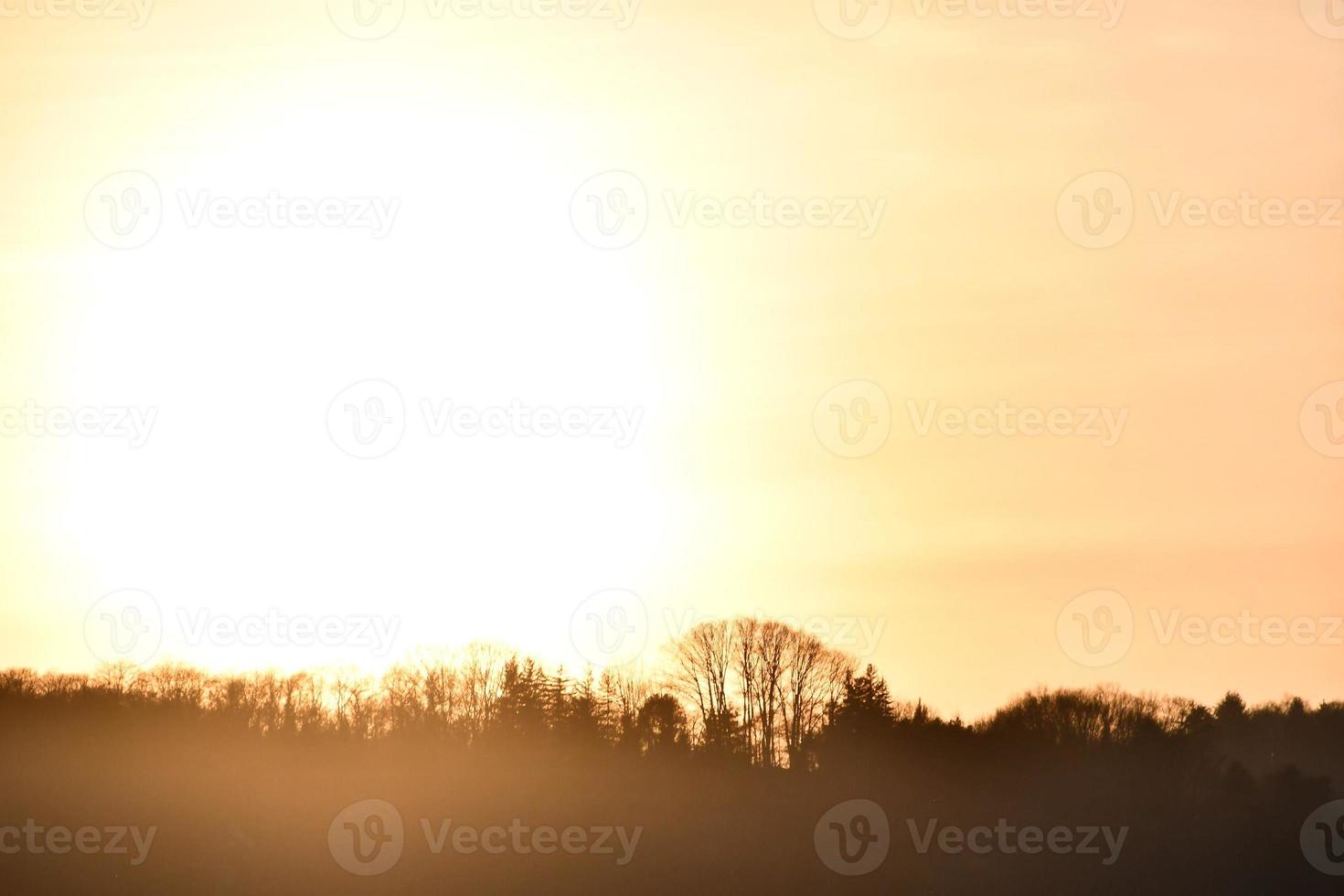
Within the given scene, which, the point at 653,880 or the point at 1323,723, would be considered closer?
the point at 653,880

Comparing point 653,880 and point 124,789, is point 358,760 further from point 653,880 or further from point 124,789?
point 653,880

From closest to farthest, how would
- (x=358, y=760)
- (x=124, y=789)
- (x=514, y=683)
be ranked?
(x=124, y=789) → (x=358, y=760) → (x=514, y=683)

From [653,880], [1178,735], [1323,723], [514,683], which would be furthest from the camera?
[1323,723]

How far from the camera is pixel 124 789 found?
91.1m

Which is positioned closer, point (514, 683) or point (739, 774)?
point (739, 774)

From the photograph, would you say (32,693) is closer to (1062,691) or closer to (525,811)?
(525,811)

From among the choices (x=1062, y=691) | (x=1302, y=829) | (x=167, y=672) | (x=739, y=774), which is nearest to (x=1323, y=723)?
(x=1062, y=691)

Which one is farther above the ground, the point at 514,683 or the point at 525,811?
the point at 514,683

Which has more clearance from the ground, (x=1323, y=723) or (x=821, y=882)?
(x=1323, y=723)

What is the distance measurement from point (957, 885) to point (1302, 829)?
75.8 feet

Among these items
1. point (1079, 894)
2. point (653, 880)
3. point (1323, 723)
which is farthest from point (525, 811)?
point (1323, 723)

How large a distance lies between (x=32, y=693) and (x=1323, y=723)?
8204 centimetres

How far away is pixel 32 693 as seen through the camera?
104m

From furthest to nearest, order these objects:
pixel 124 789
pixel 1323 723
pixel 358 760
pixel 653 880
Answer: pixel 1323 723
pixel 358 760
pixel 124 789
pixel 653 880
